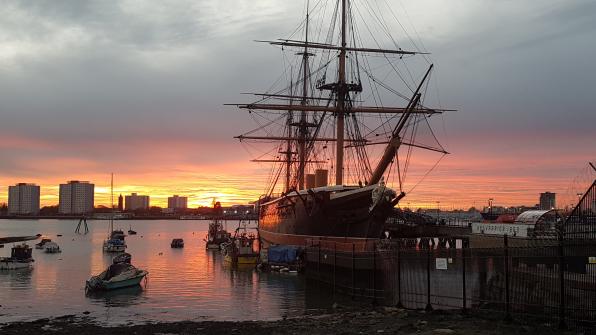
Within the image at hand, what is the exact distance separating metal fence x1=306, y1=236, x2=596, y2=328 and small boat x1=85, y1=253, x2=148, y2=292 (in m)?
14.6

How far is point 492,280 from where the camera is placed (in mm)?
22188

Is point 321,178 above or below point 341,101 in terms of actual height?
below

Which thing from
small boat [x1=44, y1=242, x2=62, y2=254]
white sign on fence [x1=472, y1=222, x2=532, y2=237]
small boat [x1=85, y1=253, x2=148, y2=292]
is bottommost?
small boat [x1=44, y1=242, x2=62, y2=254]

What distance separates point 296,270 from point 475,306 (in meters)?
28.0

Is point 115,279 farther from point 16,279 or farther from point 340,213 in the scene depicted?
point 340,213

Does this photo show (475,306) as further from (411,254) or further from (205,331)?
(205,331)

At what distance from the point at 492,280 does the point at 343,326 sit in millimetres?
5949

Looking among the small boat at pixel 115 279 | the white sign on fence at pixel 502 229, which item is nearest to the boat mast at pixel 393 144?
the white sign on fence at pixel 502 229

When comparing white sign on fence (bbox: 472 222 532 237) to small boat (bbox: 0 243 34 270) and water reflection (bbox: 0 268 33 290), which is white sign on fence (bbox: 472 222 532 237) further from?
small boat (bbox: 0 243 34 270)

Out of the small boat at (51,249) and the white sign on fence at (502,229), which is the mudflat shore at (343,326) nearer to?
→ the white sign on fence at (502,229)

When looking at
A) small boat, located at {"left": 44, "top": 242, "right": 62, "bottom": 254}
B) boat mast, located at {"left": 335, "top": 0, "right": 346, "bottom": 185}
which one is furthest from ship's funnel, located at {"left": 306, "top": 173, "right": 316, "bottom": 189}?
small boat, located at {"left": 44, "top": 242, "right": 62, "bottom": 254}

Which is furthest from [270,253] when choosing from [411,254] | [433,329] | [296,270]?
[433,329]

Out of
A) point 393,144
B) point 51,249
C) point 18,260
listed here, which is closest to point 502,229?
point 393,144

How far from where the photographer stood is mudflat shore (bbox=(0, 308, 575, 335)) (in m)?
17.5
